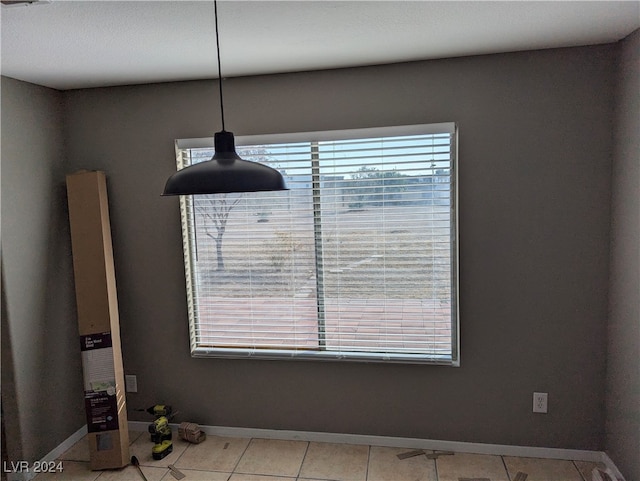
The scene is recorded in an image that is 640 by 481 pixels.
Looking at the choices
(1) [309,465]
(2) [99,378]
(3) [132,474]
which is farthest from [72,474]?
(1) [309,465]

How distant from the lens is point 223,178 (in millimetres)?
1392

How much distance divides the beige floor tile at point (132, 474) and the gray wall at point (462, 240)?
1.45ft

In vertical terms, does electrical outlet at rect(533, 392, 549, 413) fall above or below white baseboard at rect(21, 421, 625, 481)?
above

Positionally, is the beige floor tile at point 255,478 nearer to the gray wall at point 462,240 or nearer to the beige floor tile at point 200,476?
the beige floor tile at point 200,476

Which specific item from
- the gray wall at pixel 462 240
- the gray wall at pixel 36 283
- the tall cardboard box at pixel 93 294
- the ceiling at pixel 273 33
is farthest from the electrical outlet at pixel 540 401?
the gray wall at pixel 36 283

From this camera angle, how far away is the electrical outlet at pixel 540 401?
2.71 m

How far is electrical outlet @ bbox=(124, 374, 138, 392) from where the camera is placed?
10.6 ft

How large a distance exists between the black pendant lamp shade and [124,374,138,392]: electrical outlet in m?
2.22

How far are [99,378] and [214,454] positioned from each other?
0.86 metres

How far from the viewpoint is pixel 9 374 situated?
2.67 meters

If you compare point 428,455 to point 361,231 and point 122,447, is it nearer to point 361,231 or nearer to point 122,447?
point 361,231

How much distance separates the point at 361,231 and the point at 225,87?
4.07 ft

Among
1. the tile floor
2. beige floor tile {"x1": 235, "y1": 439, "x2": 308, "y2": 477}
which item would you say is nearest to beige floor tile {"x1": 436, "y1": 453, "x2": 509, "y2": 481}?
the tile floor

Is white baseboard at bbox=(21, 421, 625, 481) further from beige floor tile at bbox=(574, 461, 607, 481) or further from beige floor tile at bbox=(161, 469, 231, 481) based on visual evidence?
beige floor tile at bbox=(161, 469, 231, 481)
